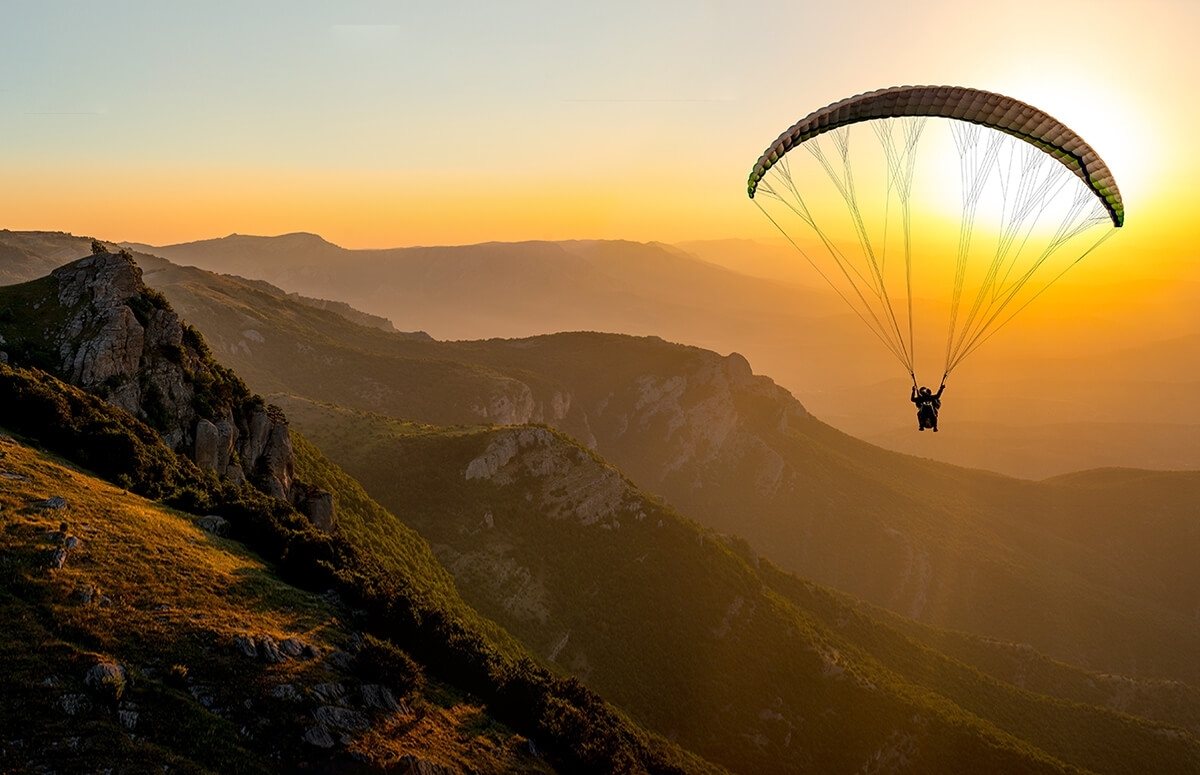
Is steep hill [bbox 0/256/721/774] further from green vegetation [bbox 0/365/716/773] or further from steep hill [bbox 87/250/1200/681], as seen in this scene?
steep hill [bbox 87/250/1200/681]

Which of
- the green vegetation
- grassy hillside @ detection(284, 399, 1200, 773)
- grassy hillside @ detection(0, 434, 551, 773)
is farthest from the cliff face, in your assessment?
grassy hillside @ detection(284, 399, 1200, 773)

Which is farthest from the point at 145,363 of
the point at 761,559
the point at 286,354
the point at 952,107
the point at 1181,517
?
the point at 1181,517

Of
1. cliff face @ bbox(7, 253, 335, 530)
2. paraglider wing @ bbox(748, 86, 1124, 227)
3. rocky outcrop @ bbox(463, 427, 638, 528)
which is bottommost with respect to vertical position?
rocky outcrop @ bbox(463, 427, 638, 528)

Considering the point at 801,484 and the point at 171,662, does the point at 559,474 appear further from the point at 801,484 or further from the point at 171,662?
the point at 801,484

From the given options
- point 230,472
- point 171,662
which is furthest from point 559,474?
point 171,662

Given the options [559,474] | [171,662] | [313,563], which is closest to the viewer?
[171,662]

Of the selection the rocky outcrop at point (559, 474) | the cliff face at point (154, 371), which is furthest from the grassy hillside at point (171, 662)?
the rocky outcrop at point (559, 474)

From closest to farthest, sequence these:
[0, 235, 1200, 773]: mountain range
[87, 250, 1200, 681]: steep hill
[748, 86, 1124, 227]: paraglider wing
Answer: [748, 86, 1124, 227]: paraglider wing < [0, 235, 1200, 773]: mountain range < [87, 250, 1200, 681]: steep hill
